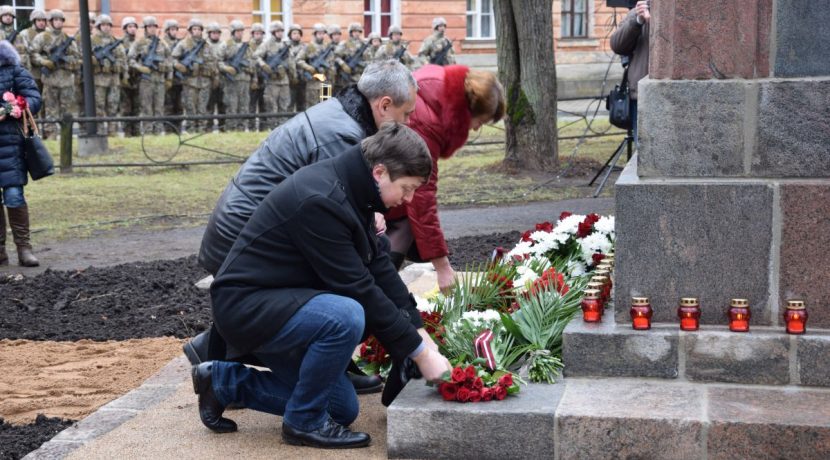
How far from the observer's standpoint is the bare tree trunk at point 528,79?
48.4 feet

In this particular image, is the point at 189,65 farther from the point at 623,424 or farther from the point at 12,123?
the point at 623,424

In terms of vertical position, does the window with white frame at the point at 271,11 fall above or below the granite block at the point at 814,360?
above

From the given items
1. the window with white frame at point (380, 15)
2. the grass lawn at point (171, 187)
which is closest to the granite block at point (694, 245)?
the grass lawn at point (171, 187)

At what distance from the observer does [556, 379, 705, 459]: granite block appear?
4309 millimetres

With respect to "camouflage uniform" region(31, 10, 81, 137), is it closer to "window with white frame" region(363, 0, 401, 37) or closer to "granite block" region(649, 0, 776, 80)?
"window with white frame" region(363, 0, 401, 37)

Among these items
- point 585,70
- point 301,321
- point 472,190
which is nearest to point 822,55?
point 301,321

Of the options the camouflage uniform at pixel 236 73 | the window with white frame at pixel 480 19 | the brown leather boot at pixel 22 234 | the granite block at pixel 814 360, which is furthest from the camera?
the window with white frame at pixel 480 19

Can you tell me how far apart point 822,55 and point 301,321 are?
227 centimetres

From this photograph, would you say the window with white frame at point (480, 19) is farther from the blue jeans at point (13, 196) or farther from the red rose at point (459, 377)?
the red rose at point (459, 377)

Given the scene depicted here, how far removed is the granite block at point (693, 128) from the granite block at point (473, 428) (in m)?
1.05

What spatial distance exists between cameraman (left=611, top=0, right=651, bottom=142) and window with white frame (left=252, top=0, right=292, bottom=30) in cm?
1992

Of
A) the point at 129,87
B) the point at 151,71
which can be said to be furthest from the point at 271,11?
the point at 129,87

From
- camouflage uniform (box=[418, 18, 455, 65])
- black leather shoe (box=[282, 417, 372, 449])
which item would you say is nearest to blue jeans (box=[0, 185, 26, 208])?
black leather shoe (box=[282, 417, 372, 449])

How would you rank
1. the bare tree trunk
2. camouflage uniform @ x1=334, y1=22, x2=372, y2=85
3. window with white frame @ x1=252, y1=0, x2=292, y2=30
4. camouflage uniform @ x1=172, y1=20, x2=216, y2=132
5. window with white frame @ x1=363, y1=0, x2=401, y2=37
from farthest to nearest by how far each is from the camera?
window with white frame @ x1=363, y1=0, x2=401, y2=37 → window with white frame @ x1=252, y1=0, x2=292, y2=30 → camouflage uniform @ x1=334, y1=22, x2=372, y2=85 → camouflage uniform @ x1=172, y1=20, x2=216, y2=132 → the bare tree trunk
